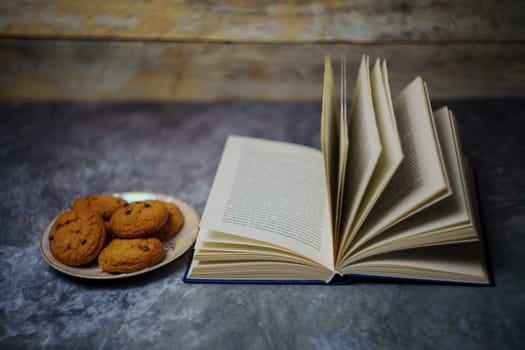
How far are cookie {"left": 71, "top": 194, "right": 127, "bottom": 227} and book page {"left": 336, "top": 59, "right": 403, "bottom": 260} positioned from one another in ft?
1.60

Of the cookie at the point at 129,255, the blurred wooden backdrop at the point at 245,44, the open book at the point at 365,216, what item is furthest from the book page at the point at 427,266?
the blurred wooden backdrop at the point at 245,44

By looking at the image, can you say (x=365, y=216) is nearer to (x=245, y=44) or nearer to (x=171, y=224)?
(x=171, y=224)

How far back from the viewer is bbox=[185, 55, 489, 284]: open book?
2.52ft

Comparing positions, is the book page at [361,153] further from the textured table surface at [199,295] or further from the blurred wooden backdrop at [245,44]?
the blurred wooden backdrop at [245,44]

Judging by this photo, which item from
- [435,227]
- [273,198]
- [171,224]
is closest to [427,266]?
[435,227]

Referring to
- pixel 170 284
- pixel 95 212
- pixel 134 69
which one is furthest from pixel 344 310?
pixel 134 69

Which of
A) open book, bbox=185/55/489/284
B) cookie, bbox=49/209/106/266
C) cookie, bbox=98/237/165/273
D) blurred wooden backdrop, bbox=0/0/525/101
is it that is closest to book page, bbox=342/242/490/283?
open book, bbox=185/55/489/284

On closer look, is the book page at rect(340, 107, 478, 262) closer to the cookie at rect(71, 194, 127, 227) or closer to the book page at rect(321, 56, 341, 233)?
the book page at rect(321, 56, 341, 233)

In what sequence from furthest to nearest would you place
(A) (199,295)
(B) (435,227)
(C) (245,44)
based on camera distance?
(C) (245,44), (A) (199,295), (B) (435,227)

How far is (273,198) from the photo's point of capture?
968mm

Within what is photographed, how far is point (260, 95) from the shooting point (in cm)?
164

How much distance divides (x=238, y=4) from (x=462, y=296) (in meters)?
1.08

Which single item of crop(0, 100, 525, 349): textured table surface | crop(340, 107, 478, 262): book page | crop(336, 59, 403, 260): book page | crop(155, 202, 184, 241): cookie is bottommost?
crop(0, 100, 525, 349): textured table surface

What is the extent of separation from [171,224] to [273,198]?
211 mm
